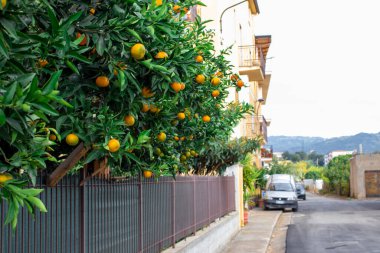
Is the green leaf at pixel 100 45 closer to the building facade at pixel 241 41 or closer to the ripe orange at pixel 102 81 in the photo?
the ripe orange at pixel 102 81

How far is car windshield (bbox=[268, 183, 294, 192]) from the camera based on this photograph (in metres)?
33.7

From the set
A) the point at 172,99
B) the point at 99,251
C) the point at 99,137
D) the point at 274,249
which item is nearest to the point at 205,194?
the point at 274,249

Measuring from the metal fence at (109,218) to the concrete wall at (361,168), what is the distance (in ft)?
138

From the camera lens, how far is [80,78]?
386cm

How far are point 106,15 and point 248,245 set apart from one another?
1165cm

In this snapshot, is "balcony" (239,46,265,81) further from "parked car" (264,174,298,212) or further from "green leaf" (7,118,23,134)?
"green leaf" (7,118,23,134)

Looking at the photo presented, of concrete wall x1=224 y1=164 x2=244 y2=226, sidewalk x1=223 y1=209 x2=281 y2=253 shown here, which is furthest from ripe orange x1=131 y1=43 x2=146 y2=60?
concrete wall x1=224 y1=164 x2=244 y2=226

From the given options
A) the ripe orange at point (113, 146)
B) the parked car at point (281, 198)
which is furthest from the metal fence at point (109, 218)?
the parked car at point (281, 198)

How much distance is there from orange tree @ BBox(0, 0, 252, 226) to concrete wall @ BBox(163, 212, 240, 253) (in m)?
4.82

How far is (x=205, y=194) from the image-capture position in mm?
12719

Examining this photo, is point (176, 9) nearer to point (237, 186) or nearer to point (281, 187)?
point (237, 186)

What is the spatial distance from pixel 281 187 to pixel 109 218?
28.8m

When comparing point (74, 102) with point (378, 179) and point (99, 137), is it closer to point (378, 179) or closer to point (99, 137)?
point (99, 137)

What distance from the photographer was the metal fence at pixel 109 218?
179 inches
